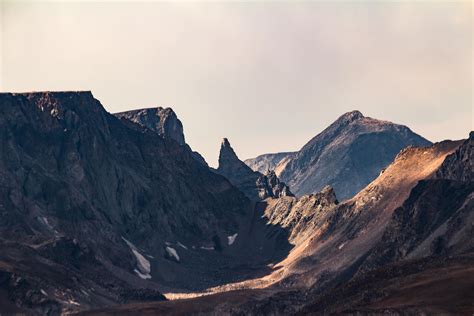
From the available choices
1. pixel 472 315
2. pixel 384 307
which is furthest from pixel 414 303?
pixel 472 315

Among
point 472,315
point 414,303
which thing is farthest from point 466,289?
point 472,315

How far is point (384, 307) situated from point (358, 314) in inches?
305

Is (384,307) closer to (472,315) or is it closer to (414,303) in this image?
(414,303)

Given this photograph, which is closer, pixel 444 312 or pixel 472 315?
pixel 472 315

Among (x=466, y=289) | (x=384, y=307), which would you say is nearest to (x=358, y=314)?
(x=384, y=307)

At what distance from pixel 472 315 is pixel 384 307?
28.1 metres

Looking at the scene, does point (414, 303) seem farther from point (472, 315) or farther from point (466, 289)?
point (472, 315)

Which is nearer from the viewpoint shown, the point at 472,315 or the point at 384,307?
the point at 472,315

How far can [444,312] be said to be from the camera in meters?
185

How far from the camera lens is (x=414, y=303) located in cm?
19738

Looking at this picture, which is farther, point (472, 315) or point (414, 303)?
point (414, 303)

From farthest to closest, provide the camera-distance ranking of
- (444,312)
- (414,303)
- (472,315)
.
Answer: (414,303), (444,312), (472,315)

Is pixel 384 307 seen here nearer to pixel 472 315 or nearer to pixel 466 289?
pixel 466 289

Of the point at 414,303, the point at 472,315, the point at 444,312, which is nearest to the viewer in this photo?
the point at 472,315
